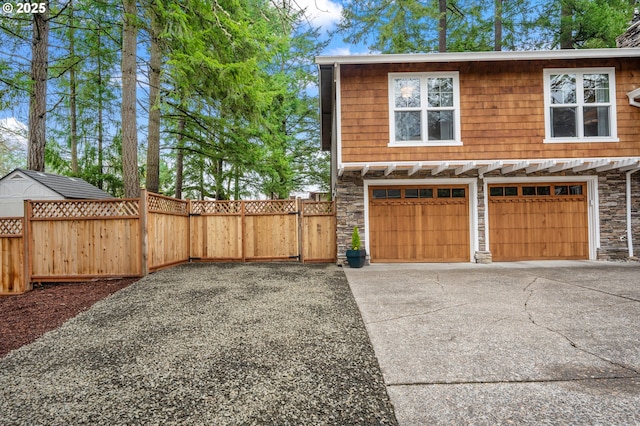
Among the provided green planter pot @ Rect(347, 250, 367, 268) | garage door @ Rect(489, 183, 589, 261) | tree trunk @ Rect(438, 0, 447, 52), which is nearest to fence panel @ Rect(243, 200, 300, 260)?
green planter pot @ Rect(347, 250, 367, 268)

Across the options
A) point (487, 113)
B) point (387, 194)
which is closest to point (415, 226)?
point (387, 194)

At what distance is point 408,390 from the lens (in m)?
2.02

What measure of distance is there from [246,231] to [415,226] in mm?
4211

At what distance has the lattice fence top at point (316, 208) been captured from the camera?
26.0ft

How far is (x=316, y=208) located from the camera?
7969 millimetres

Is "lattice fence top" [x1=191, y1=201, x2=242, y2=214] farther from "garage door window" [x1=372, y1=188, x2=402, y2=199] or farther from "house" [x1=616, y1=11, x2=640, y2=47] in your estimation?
"house" [x1=616, y1=11, x2=640, y2=47]

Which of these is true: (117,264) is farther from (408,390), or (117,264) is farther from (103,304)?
(408,390)

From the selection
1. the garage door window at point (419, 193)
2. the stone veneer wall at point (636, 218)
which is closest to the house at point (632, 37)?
the stone veneer wall at point (636, 218)

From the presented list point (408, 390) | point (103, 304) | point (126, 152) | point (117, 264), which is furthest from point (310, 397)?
point (126, 152)

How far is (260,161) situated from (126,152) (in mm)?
4070

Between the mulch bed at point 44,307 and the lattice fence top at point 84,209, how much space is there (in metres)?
1.26

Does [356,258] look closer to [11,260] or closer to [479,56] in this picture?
[479,56]

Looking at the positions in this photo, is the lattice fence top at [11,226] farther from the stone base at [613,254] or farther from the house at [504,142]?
the stone base at [613,254]

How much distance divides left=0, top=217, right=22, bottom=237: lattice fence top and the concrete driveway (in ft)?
21.0
